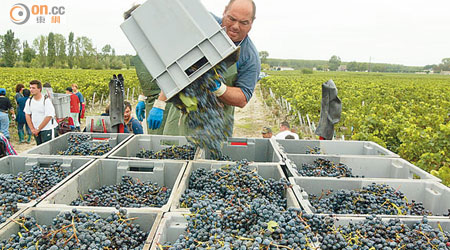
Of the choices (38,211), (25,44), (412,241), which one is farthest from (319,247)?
(25,44)

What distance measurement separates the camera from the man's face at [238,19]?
295cm

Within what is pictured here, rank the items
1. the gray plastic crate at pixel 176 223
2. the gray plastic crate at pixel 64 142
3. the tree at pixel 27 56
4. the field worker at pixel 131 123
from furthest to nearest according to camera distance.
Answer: the tree at pixel 27 56 → the field worker at pixel 131 123 → the gray plastic crate at pixel 64 142 → the gray plastic crate at pixel 176 223

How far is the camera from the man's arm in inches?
113

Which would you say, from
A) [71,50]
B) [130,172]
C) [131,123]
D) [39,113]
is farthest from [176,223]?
[71,50]

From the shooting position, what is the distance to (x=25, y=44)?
6825 centimetres

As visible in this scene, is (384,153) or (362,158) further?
(384,153)

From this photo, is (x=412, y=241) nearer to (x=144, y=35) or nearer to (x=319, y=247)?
(x=319, y=247)

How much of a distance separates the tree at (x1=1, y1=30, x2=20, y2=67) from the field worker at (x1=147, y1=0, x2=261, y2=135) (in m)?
66.3

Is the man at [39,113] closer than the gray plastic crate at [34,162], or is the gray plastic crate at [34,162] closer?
the gray plastic crate at [34,162]

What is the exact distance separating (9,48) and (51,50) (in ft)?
25.1

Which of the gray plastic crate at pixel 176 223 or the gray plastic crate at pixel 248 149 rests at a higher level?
the gray plastic crate at pixel 248 149

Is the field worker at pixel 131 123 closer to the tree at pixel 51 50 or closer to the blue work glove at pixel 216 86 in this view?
the blue work glove at pixel 216 86

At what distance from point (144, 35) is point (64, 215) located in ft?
4.79

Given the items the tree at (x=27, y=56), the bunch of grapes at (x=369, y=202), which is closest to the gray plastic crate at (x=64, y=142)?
the bunch of grapes at (x=369, y=202)
